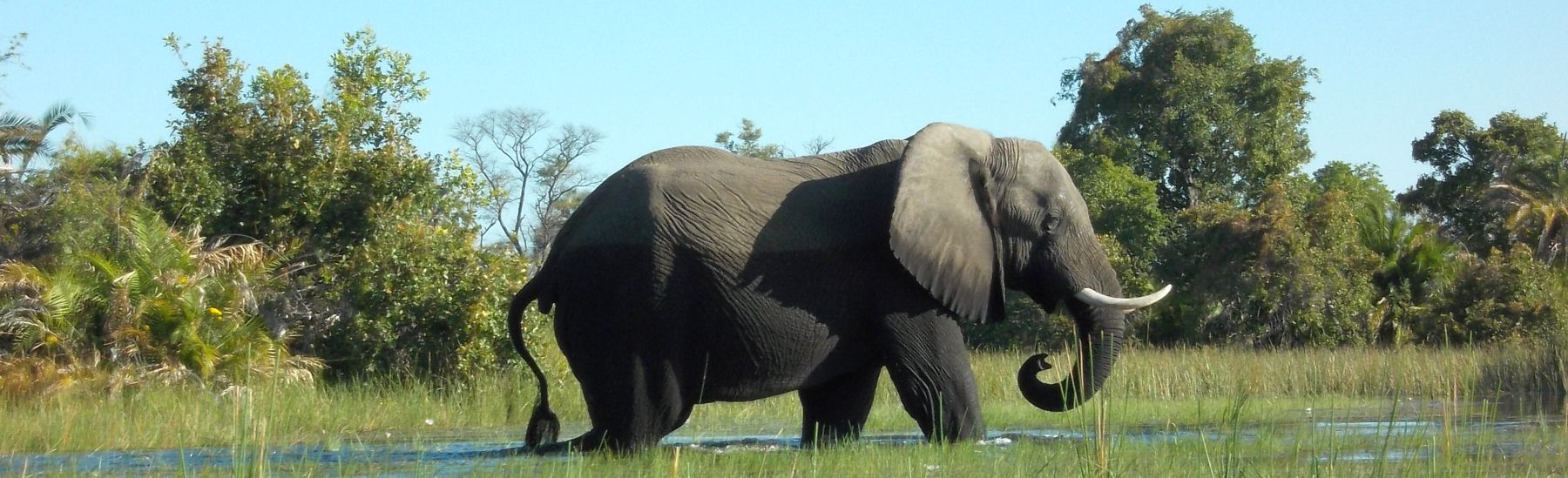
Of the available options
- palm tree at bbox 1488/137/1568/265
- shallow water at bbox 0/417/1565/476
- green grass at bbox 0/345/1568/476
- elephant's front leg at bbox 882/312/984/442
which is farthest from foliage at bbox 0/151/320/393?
palm tree at bbox 1488/137/1568/265

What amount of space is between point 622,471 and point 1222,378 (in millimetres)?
11153

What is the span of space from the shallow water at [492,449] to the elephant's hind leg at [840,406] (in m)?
0.20

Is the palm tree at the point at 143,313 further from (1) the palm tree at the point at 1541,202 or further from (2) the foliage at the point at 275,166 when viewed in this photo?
(1) the palm tree at the point at 1541,202

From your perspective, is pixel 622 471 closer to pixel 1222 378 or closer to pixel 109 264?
pixel 109 264

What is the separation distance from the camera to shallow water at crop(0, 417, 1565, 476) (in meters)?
7.34

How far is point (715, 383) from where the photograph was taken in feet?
27.0

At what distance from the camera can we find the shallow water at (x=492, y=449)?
7.34m

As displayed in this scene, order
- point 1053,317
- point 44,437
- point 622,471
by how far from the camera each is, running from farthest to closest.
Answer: point 1053,317
point 44,437
point 622,471

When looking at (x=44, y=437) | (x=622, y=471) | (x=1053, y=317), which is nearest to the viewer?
(x=622, y=471)

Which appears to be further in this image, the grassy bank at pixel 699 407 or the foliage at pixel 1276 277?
the foliage at pixel 1276 277

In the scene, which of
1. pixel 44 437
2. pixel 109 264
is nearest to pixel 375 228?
pixel 109 264

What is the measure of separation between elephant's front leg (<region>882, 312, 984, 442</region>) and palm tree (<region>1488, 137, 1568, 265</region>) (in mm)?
28184

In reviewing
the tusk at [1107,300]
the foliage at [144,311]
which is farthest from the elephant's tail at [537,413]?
the foliage at [144,311]

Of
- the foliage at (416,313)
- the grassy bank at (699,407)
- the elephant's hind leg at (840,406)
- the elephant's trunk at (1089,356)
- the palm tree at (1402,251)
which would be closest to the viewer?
the elephant's trunk at (1089,356)
